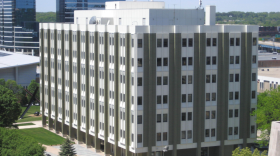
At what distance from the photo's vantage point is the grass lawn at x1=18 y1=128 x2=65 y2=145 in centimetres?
9244

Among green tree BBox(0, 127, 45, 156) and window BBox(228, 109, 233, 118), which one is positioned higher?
window BBox(228, 109, 233, 118)

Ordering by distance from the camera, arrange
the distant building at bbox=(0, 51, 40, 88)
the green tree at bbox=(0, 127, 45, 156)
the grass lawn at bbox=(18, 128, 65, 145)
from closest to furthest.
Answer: the green tree at bbox=(0, 127, 45, 156) < the grass lawn at bbox=(18, 128, 65, 145) < the distant building at bbox=(0, 51, 40, 88)

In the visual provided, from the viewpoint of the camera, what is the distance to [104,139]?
263 ft

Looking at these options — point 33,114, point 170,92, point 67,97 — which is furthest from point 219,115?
point 33,114

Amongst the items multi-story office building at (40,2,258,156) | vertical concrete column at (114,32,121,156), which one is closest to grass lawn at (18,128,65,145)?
Answer: multi-story office building at (40,2,258,156)

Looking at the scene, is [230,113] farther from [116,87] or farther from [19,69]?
[19,69]

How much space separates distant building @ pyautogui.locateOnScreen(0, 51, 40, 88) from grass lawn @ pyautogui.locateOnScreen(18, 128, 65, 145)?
55578 millimetres

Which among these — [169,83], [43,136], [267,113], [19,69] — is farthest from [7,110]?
[19,69]

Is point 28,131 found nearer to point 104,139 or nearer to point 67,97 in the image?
point 67,97

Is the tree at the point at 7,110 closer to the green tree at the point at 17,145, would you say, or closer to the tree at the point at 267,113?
the green tree at the point at 17,145

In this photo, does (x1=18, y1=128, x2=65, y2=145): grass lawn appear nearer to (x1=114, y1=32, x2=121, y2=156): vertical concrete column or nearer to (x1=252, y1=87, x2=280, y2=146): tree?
(x1=114, y1=32, x2=121, y2=156): vertical concrete column

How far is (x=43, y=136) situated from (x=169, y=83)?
35.4 metres

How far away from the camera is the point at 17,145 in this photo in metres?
67.7

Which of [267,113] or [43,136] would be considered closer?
[267,113]
